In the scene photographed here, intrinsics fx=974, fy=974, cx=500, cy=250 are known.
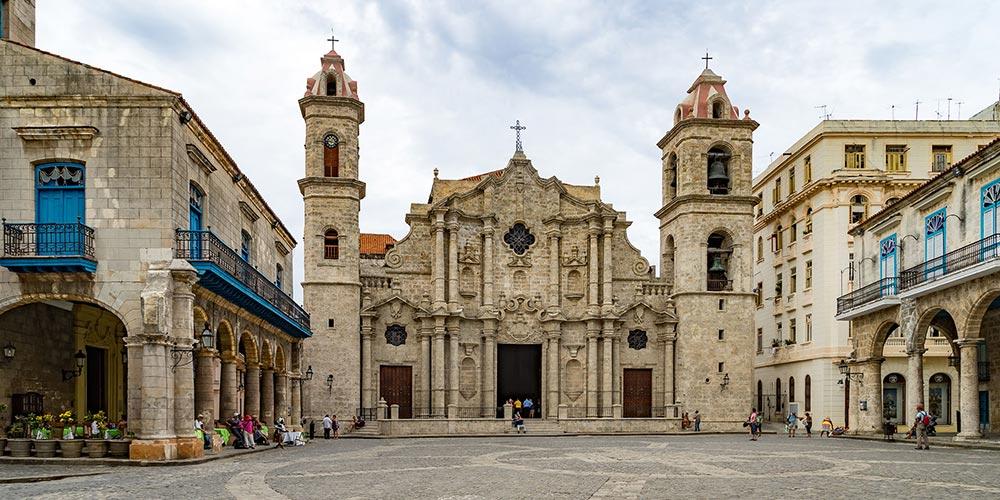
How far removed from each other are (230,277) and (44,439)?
18.4 ft

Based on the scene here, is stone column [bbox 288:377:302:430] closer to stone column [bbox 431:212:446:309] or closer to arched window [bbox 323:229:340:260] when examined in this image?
arched window [bbox 323:229:340:260]

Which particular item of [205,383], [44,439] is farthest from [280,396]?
[44,439]

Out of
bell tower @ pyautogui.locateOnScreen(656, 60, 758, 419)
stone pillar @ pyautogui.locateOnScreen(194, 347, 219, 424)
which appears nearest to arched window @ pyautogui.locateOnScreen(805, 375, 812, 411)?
bell tower @ pyautogui.locateOnScreen(656, 60, 758, 419)

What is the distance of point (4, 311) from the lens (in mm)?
21625

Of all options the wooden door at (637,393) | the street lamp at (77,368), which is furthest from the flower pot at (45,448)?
the wooden door at (637,393)

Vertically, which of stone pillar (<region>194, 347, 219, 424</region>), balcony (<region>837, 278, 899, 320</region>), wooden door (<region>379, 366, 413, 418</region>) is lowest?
wooden door (<region>379, 366, 413, 418</region>)

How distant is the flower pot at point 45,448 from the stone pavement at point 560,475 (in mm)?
2172

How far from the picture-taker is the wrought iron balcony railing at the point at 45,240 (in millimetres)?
21078

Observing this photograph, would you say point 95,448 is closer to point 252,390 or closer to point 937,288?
point 252,390

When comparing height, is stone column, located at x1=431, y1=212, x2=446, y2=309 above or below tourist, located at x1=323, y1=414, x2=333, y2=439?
above

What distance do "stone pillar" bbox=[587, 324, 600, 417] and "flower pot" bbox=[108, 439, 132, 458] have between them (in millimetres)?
27641

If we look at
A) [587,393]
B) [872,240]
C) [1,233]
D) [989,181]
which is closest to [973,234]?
[989,181]

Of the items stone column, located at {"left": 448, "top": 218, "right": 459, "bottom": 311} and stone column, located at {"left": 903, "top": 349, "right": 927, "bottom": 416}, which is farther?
stone column, located at {"left": 448, "top": 218, "right": 459, "bottom": 311}

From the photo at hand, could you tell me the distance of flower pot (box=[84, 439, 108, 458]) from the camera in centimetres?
2130
